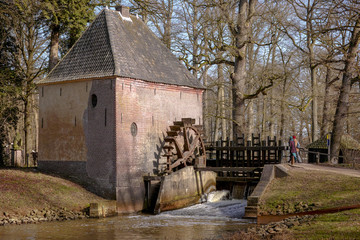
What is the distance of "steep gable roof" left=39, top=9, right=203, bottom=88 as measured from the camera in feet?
64.7

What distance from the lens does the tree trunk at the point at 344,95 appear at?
21.4 meters

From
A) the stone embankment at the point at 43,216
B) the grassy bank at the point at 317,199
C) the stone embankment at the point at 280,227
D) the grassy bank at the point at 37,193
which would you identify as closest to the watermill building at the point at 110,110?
the grassy bank at the point at 37,193

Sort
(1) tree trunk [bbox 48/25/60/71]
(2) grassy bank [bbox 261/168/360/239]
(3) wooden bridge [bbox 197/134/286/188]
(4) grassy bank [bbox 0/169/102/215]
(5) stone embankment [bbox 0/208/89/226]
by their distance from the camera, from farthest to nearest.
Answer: (1) tree trunk [bbox 48/25/60/71], (3) wooden bridge [bbox 197/134/286/188], (4) grassy bank [bbox 0/169/102/215], (5) stone embankment [bbox 0/208/89/226], (2) grassy bank [bbox 261/168/360/239]

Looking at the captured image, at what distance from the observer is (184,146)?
22625 millimetres

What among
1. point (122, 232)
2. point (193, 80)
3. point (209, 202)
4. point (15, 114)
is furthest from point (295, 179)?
point (15, 114)

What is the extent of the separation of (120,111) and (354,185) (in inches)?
336

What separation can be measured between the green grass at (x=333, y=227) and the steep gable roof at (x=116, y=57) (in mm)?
9720

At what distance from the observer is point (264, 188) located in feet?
54.5

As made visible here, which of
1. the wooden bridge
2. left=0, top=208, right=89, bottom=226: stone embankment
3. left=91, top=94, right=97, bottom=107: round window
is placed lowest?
left=0, top=208, right=89, bottom=226: stone embankment

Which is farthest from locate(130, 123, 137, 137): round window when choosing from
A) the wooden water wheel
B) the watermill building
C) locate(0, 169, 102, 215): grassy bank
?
locate(0, 169, 102, 215): grassy bank

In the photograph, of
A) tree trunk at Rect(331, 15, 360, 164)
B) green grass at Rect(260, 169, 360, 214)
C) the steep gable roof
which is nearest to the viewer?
green grass at Rect(260, 169, 360, 214)

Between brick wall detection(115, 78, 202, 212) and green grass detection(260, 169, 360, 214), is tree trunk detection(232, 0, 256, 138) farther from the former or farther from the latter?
green grass detection(260, 169, 360, 214)

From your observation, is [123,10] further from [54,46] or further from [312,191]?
[312,191]

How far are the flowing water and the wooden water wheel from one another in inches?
107
